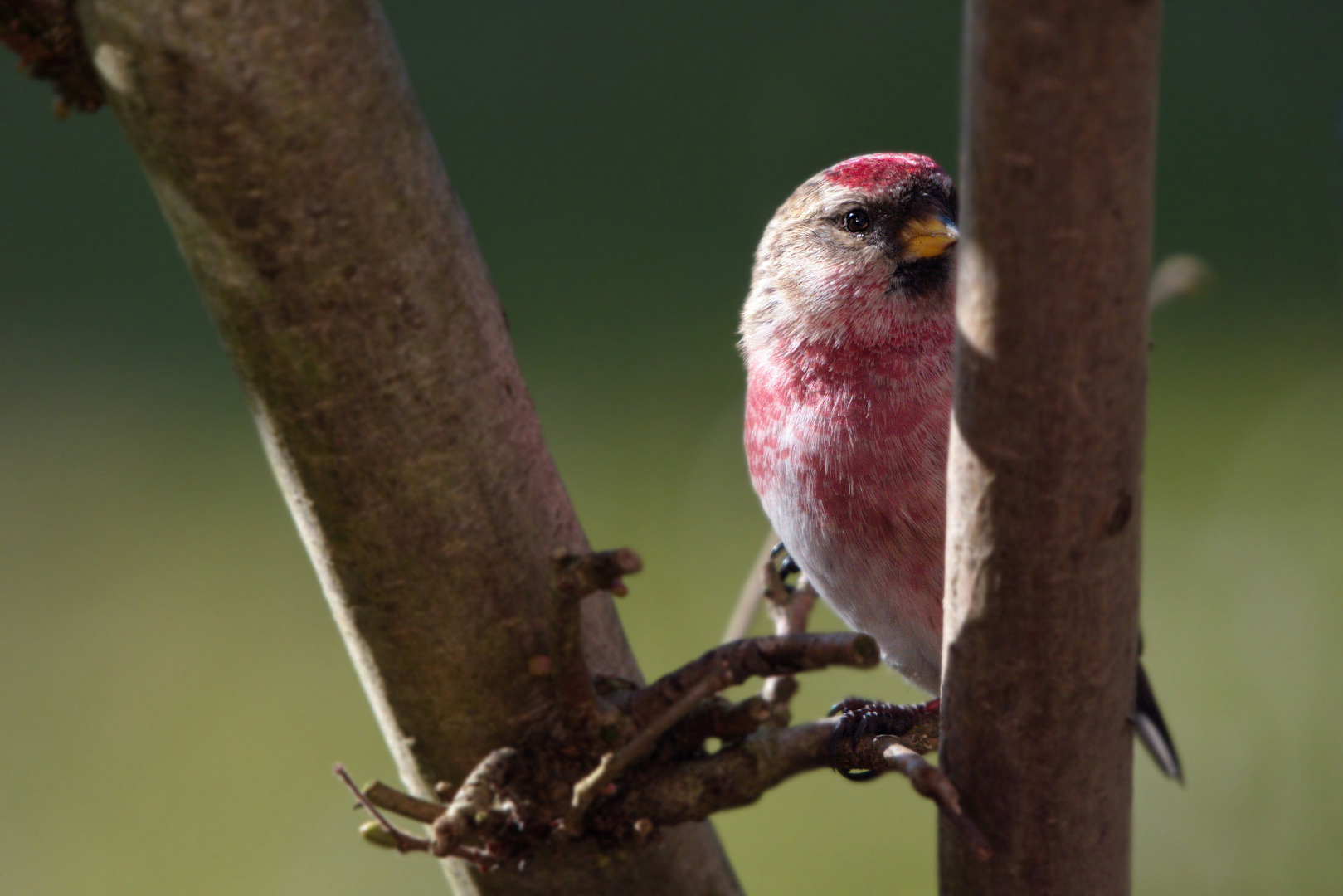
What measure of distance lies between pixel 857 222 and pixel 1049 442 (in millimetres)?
799

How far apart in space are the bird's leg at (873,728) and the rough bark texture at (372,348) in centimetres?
17

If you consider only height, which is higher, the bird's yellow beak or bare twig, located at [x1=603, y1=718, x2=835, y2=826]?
the bird's yellow beak

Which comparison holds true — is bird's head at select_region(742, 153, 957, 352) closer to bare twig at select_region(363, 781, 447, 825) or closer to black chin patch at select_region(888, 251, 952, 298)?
black chin patch at select_region(888, 251, 952, 298)

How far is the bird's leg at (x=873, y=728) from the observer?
964 millimetres

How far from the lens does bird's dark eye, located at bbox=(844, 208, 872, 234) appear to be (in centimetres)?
135

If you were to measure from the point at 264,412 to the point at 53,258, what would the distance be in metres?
2.15

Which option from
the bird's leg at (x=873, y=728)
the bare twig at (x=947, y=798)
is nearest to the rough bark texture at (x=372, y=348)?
the bird's leg at (x=873, y=728)

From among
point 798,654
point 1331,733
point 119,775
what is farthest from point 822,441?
point 119,775

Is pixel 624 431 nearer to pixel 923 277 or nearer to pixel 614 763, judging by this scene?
pixel 923 277

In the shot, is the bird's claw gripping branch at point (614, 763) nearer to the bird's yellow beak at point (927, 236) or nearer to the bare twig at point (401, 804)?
the bare twig at point (401, 804)

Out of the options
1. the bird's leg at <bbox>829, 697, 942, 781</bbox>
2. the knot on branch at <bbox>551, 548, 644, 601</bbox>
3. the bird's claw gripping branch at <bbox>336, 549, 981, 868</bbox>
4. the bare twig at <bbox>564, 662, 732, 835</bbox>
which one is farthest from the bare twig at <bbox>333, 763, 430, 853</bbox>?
the bird's leg at <bbox>829, 697, 942, 781</bbox>

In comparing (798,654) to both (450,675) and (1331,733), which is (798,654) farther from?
(1331,733)

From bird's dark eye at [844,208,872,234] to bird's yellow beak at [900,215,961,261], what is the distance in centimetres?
5

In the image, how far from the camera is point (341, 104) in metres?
0.73
